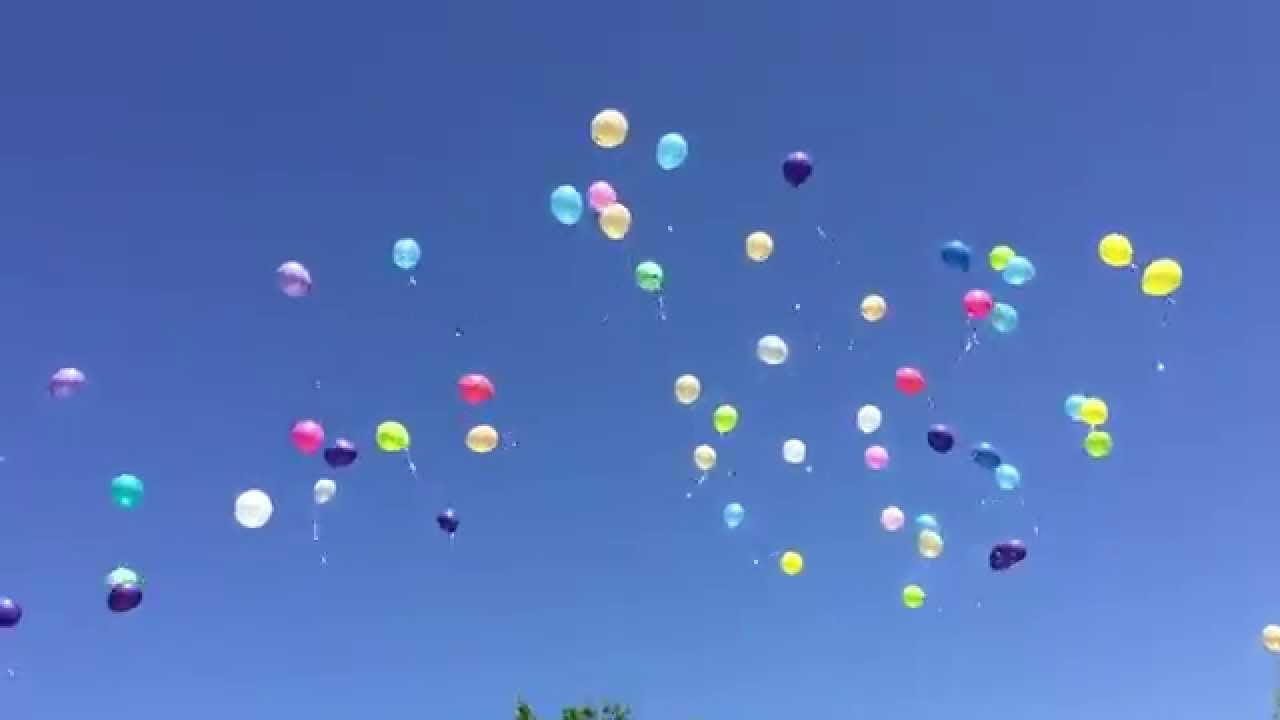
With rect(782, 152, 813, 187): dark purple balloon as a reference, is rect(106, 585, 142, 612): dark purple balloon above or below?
below

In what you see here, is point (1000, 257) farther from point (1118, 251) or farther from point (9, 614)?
point (9, 614)

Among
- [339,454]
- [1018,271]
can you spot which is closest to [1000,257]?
[1018,271]

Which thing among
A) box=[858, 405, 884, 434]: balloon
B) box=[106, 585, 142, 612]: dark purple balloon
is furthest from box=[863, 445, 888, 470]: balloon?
box=[106, 585, 142, 612]: dark purple balloon

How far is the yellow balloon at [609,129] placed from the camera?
1411 centimetres

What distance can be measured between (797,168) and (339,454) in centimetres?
569

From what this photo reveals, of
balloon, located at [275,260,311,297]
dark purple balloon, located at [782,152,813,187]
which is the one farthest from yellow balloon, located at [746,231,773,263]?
balloon, located at [275,260,311,297]

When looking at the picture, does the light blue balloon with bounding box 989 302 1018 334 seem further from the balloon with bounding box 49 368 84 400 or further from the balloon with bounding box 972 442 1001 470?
the balloon with bounding box 49 368 84 400

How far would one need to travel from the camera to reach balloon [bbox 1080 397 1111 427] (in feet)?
50.3

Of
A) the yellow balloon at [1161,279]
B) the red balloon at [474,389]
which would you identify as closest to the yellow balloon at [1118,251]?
the yellow balloon at [1161,279]

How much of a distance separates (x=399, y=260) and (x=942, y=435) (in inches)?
245

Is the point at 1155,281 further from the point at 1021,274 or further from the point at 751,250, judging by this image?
the point at 751,250

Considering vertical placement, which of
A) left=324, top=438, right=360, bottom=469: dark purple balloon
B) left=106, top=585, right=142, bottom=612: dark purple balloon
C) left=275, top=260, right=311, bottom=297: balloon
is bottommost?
left=106, top=585, right=142, bottom=612: dark purple balloon

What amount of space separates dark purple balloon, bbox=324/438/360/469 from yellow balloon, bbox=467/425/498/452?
128 cm

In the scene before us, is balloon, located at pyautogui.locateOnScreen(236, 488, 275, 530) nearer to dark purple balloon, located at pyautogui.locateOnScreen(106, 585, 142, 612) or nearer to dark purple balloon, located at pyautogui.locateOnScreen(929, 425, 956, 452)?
dark purple balloon, located at pyautogui.locateOnScreen(106, 585, 142, 612)
